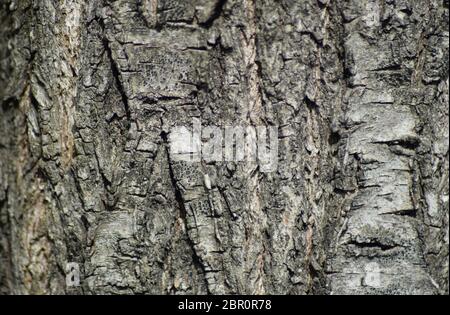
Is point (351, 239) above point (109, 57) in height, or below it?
below

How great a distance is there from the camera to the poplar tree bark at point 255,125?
171 centimetres

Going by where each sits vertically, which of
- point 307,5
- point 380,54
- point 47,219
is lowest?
point 47,219

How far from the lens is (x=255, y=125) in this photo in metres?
1.74

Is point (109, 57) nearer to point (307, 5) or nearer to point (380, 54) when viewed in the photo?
point (307, 5)

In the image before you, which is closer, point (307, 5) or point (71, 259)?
point (307, 5)

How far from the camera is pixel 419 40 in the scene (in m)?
1.73

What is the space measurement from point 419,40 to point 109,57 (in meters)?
0.89

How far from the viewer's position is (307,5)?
1693 millimetres

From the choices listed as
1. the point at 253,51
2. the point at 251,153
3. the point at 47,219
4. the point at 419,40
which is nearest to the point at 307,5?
the point at 253,51

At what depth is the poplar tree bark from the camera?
5.61 ft

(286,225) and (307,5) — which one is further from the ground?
(307,5)

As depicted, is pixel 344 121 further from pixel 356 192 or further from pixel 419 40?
pixel 419 40

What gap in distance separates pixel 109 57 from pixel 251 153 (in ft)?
1.62

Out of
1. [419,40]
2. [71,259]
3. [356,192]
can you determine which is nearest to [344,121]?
[356,192]
